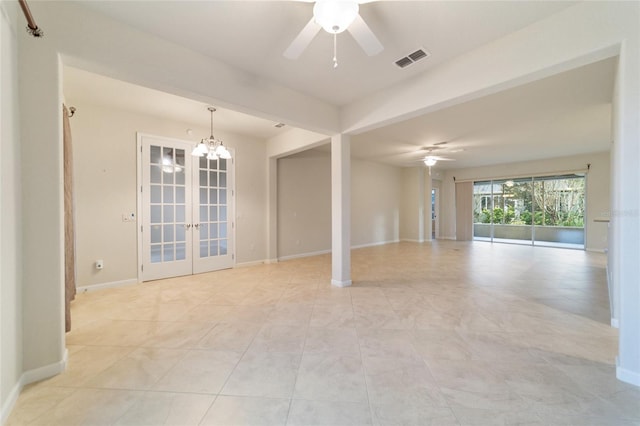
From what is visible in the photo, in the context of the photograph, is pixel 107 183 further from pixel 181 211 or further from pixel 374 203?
pixel 374 203

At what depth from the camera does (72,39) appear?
1953mm

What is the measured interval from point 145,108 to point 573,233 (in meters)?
12.5

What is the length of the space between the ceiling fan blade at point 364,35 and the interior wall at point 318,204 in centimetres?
454

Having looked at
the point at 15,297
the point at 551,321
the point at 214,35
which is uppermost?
the point at 214,35

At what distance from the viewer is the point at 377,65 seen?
9.12ft

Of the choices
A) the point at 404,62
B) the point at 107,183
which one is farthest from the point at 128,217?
the point at 404,62

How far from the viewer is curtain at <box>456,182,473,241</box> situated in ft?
31.4

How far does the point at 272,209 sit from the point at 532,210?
8.98 m

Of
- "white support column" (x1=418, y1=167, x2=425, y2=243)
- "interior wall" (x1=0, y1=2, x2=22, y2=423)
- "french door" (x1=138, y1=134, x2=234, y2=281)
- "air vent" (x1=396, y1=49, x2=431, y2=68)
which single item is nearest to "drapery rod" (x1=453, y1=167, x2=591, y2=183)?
"white support column" (x1=418, y1=167, x2=425, y2=243)

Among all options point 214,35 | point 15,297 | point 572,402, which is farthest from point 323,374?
point 214,35

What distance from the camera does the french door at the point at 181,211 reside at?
4.38 meters

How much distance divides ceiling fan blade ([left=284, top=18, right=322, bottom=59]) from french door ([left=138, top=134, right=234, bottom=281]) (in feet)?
12.1

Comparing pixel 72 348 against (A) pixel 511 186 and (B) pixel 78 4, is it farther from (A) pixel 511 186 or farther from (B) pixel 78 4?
(A) pixel 511 186

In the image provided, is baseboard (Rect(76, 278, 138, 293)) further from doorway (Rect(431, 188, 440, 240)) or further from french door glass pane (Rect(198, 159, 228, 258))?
doorway (Rect(431, 188, 440, 240))
